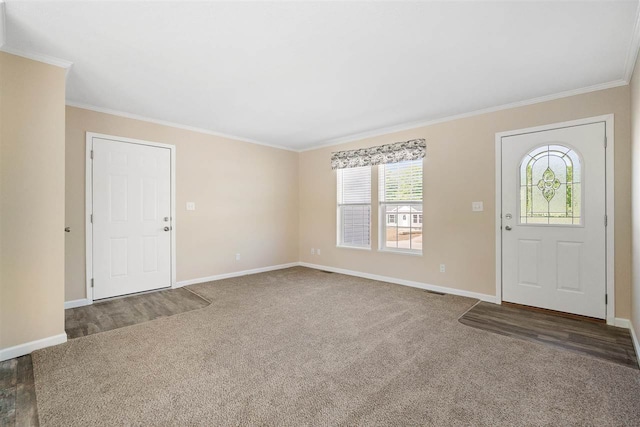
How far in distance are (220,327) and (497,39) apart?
350 centimetres

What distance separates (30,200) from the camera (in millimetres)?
2502

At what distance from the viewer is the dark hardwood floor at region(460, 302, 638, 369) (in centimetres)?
253

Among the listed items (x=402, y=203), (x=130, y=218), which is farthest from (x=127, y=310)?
(x=402, y=203)

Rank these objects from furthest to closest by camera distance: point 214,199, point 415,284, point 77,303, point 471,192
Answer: point 214,199 < point 415,284 < point 471,192 < point 77,303

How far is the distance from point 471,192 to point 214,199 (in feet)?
12.8

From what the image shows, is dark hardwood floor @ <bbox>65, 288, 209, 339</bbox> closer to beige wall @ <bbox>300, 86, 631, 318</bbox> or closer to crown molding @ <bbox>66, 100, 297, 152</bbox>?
crown molding @ <bbox>66, 100, 297, 152</bbox>

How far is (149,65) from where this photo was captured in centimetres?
272

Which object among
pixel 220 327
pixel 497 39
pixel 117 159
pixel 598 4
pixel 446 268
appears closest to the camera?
pixel 598 4

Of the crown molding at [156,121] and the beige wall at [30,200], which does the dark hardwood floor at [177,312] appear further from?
the crown molding at [156,121]

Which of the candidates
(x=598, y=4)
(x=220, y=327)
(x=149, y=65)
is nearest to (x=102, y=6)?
(x=149, y=65)

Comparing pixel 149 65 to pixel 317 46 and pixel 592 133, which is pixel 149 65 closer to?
pixel 317 46

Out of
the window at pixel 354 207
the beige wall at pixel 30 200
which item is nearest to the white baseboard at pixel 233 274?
the window at pixel 354 207

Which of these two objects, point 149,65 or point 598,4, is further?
point 149,65

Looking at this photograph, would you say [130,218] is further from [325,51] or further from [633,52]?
[633,52]
